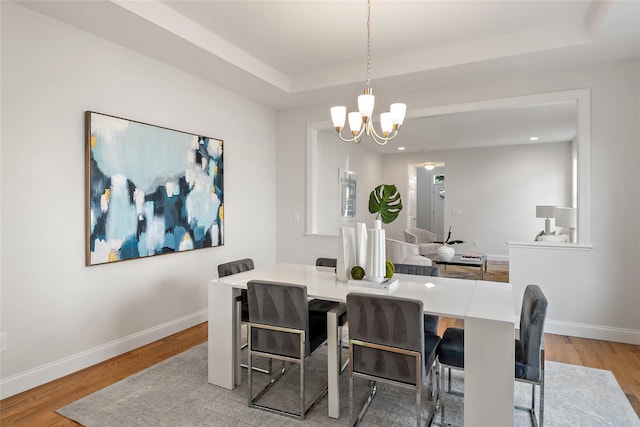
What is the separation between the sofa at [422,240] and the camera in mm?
7043

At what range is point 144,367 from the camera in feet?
9.47

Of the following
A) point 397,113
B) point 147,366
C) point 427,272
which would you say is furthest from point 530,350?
point 147,366

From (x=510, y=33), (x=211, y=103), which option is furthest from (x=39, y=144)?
Answer: (x=510, y=33)

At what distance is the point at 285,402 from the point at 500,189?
7.52 meters

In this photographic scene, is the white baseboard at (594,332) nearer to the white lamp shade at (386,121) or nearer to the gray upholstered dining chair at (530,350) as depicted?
the gray upholstered dining chair at (530,350)

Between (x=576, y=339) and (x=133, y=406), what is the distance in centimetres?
376

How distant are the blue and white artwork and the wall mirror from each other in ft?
4.28

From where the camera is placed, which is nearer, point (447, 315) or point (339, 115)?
point (447, 315)

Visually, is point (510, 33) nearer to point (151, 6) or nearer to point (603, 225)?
point (603, 225)

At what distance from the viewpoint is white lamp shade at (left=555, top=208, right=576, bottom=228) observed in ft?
15.6

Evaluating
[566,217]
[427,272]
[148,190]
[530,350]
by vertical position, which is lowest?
[530,350]

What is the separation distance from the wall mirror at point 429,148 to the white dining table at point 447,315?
178 cm

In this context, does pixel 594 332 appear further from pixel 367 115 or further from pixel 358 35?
pixel 358 35

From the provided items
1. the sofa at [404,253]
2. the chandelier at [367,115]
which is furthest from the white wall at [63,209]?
the sofa at [404,253]
